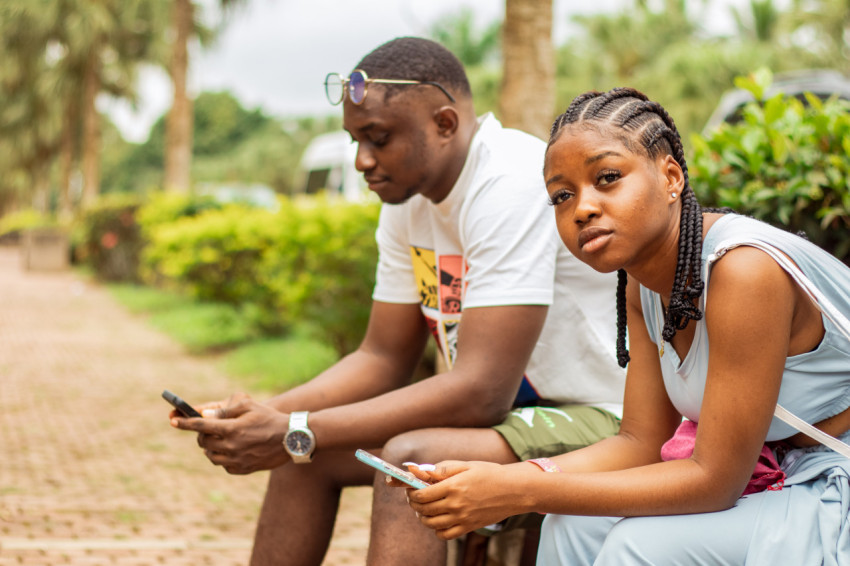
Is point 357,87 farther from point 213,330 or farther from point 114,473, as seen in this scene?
point 213,330

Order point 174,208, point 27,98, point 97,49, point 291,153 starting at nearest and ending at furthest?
point 174,208, point 97,49, point 27,98, point 291,153

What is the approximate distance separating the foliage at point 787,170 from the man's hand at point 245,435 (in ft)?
5.31

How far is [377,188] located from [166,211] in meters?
12.0

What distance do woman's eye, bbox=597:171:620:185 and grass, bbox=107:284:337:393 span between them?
512 cm

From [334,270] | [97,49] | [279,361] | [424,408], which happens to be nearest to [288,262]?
[279,361]

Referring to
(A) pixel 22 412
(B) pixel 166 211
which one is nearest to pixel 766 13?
(B) pixel 166 211

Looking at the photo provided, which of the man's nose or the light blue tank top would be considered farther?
the man's nose

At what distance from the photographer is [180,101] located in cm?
1444

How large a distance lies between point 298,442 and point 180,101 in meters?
13.2

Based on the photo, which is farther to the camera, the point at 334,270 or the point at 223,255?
the point at 223,255

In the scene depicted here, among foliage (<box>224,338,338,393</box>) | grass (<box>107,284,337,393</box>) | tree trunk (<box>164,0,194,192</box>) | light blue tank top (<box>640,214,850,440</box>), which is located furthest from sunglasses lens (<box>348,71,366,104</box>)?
tree trunk (<box>164,0,194,192</box>)

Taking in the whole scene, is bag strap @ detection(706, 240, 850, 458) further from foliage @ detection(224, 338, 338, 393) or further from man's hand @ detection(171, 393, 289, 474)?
foliage @ detection(224, 338, 338, 393)

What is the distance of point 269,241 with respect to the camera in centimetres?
909

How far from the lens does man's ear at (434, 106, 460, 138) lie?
252 cm
